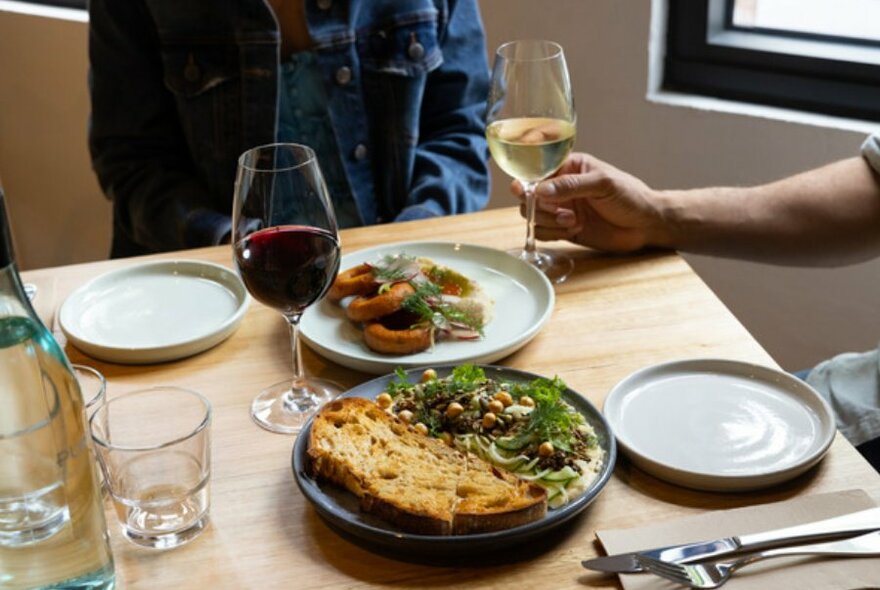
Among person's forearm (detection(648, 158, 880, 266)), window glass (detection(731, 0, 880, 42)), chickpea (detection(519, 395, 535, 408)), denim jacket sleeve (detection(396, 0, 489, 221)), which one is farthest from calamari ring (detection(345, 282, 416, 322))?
window glass (detection(731, 0, 880, 42))

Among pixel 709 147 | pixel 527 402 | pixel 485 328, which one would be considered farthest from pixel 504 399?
pixel 709 147

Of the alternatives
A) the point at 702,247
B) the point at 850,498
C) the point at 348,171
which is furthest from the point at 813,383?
the point at 348,171

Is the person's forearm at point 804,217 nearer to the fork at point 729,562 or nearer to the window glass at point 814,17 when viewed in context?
the fork at point 729,562

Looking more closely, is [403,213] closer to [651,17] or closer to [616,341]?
[616,341]

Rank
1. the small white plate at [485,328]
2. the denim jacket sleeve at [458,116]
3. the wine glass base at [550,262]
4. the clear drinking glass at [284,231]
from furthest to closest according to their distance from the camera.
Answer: the denim jacket sleeve at [458,116] → the wine glass base at [550,262] → the small white plate at [485,328] → the clear drinking glass at [284,231]

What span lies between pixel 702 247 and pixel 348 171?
2.27 feet

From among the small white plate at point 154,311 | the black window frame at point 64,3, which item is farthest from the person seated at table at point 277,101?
the black window frame at point 64,3

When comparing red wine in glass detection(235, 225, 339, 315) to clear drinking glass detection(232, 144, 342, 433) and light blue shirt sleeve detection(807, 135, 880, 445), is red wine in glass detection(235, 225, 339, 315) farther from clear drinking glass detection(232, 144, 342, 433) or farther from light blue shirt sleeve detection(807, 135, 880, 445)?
light blue shirt sleeve detection(807, 135, 880, 445)

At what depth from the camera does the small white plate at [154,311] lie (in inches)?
46.4

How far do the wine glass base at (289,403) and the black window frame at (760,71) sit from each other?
1552 millimetres

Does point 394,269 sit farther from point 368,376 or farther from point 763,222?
point 763,222

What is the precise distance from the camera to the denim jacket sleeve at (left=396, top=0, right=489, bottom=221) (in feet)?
6.24

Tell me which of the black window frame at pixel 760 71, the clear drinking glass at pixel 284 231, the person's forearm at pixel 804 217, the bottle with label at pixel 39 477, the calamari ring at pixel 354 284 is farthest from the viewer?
the black window frame at pixel 760 71

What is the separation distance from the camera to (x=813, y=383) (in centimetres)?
145
